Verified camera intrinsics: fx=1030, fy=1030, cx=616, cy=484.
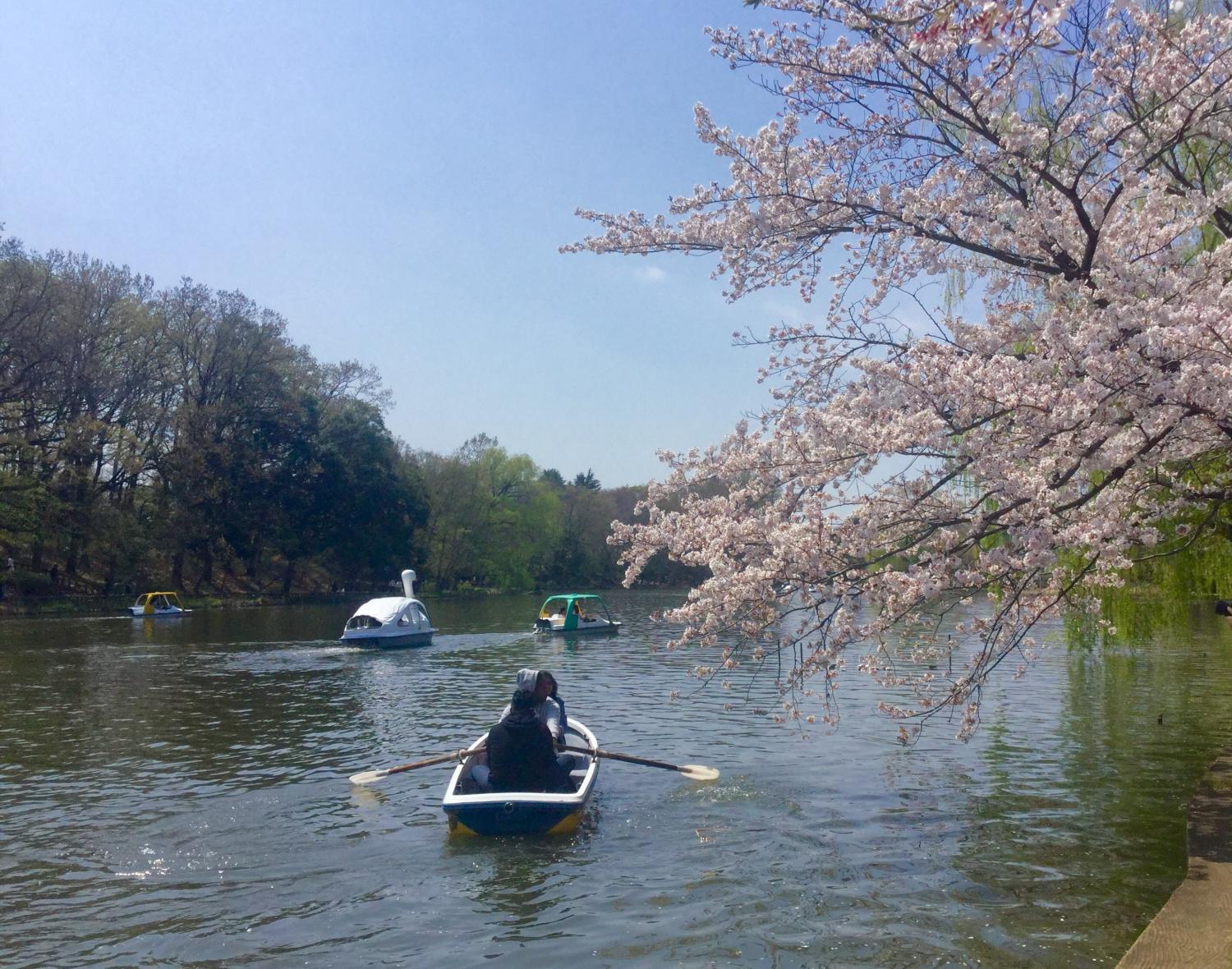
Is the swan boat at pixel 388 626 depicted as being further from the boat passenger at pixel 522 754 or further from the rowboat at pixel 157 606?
the boat passenger at pixel 522 754

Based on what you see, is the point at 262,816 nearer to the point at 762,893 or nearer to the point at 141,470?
the point at 762,893

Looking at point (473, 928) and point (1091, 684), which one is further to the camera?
point (1091, 684)

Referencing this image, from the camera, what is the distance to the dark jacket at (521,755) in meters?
11.5

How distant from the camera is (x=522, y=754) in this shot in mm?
11516

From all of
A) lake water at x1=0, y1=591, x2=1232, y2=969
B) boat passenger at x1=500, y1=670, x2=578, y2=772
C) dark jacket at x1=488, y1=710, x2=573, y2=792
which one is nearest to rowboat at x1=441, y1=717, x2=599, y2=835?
lake water at x1=0, y1=591, x2=1232, y2=969

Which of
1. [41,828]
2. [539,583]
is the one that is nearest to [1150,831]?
[41,828]

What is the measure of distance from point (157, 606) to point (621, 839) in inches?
1809

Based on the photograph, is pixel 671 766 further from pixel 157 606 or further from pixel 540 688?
pixel 157 606

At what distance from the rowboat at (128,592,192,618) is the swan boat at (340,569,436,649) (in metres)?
16.4

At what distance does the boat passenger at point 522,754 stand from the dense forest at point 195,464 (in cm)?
4116

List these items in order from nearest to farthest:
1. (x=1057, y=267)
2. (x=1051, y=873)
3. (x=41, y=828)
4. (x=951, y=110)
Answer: (x=951, y=110) < (x=1057, y=267) < (x=1051, y=873) < (x=41, y=828)

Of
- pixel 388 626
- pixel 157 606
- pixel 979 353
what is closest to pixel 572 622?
pixel 388 626

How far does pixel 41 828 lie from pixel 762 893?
8.23 metres

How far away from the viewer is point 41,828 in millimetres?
11727
